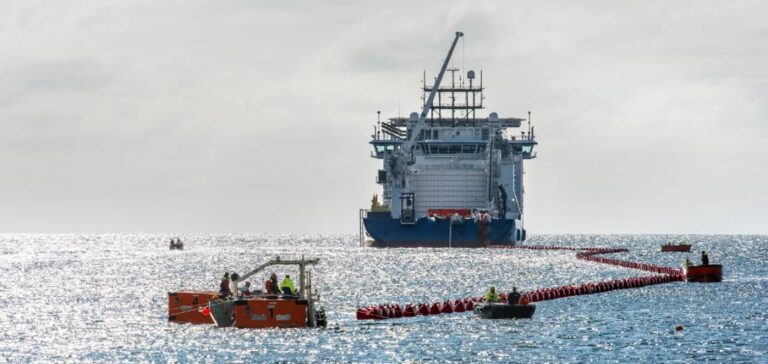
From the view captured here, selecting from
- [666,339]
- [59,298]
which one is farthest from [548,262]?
[666,339]

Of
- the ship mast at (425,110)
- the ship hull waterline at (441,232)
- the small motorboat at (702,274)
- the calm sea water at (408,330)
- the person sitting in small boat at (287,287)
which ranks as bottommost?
the calm sea water at (408,330)

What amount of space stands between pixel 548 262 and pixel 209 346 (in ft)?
321

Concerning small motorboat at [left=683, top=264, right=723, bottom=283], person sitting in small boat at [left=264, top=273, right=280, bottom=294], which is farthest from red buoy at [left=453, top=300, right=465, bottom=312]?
small motorboat at [left=683, top=264, right=723, bottom=283]

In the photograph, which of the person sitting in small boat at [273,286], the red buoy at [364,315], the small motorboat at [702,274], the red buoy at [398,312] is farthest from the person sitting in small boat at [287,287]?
the small motorboat at [702,274]

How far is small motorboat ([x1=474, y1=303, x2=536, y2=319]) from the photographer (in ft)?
209

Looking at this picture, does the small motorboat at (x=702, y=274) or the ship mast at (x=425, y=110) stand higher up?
the ship mast at (x=425, y=110)

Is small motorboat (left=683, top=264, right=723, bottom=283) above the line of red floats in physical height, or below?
above

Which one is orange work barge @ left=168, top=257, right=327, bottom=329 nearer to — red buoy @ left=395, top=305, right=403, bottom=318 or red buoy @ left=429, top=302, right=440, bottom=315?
red buoy @ left=395, top=305, right=403, bottom=318

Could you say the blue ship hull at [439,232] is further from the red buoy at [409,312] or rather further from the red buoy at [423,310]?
the red buoy at [409,312]

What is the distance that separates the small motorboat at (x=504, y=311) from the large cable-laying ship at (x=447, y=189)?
105 metres

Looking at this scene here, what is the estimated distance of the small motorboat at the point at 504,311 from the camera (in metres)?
63.7

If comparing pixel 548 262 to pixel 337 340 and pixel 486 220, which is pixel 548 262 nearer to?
pixel 486 220

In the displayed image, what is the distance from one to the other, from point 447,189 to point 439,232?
588cm

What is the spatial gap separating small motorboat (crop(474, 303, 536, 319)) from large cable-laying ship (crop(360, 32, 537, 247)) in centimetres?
10473
